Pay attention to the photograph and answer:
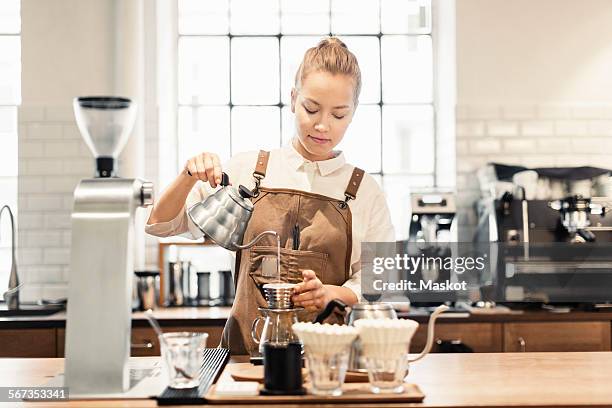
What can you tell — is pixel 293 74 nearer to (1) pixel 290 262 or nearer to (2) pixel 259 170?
(2) pixel 259 170

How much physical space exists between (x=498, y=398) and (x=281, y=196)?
1227 mm

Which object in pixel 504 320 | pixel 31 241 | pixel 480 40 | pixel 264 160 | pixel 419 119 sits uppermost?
pixel 480 40

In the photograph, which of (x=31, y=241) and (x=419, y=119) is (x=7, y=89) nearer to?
(x=31, y=241)

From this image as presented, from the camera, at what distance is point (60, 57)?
519 cm

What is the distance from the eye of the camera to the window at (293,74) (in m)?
5.67

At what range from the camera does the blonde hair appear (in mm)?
2762

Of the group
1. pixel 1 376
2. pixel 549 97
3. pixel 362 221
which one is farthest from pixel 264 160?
pixel 549 97

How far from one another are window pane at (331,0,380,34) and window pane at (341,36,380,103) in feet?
0.20

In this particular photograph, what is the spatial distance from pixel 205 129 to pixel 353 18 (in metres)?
1.26

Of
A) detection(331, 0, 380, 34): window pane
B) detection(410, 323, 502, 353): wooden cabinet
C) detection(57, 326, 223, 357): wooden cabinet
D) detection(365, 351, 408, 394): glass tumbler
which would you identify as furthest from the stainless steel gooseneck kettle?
detection(331, 0, 380, 34): window pane

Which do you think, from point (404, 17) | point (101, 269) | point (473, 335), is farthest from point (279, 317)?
point (404, 17)

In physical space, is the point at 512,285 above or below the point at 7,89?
below

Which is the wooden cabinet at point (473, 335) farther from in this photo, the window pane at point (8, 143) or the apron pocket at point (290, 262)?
the window pane at point (8, 143)

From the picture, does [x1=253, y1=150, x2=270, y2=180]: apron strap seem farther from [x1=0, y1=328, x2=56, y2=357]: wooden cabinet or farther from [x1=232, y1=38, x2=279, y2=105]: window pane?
[x1=232, y1=38, x2=279, y2=105]: window pane
